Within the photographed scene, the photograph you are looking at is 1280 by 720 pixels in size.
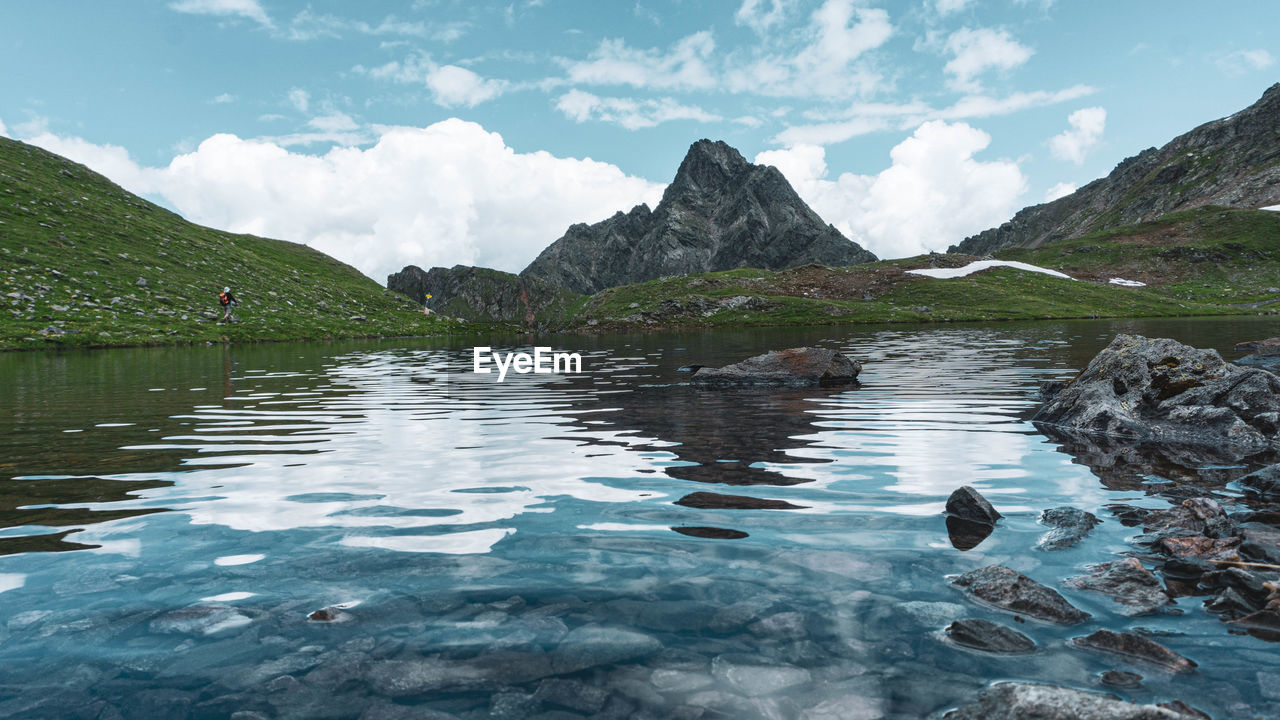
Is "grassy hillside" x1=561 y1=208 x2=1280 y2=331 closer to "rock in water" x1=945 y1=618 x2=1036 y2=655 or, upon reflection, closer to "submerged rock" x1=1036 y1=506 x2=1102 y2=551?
"submerged rock" x1=1036 y1=506 x2=1102 y2=551

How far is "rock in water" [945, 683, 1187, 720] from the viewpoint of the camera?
3.96 metres

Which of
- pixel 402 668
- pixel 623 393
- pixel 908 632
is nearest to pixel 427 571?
pixel 402 668

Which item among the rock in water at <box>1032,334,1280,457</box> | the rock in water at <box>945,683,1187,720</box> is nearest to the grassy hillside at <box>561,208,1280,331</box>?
the rock in water at <box>1032,334,1280,457</box>

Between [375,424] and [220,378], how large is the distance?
19132mm

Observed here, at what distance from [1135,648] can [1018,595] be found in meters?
0.98

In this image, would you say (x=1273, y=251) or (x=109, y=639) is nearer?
(x=109, y=639)

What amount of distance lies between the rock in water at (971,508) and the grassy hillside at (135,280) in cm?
8208

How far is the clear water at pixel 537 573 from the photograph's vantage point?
4.75 metres

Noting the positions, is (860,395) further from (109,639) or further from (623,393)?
(109,639)

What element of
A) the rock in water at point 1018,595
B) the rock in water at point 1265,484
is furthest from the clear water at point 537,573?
the rock in water at point 1265,484

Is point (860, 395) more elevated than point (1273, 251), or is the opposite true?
point (1273, 251)

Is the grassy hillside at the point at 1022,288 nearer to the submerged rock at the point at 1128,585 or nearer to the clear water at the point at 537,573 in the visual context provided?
the clear water at the point at 537,573

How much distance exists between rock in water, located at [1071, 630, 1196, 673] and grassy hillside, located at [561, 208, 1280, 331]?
113448 mm

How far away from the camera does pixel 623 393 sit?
24922 millimetres
